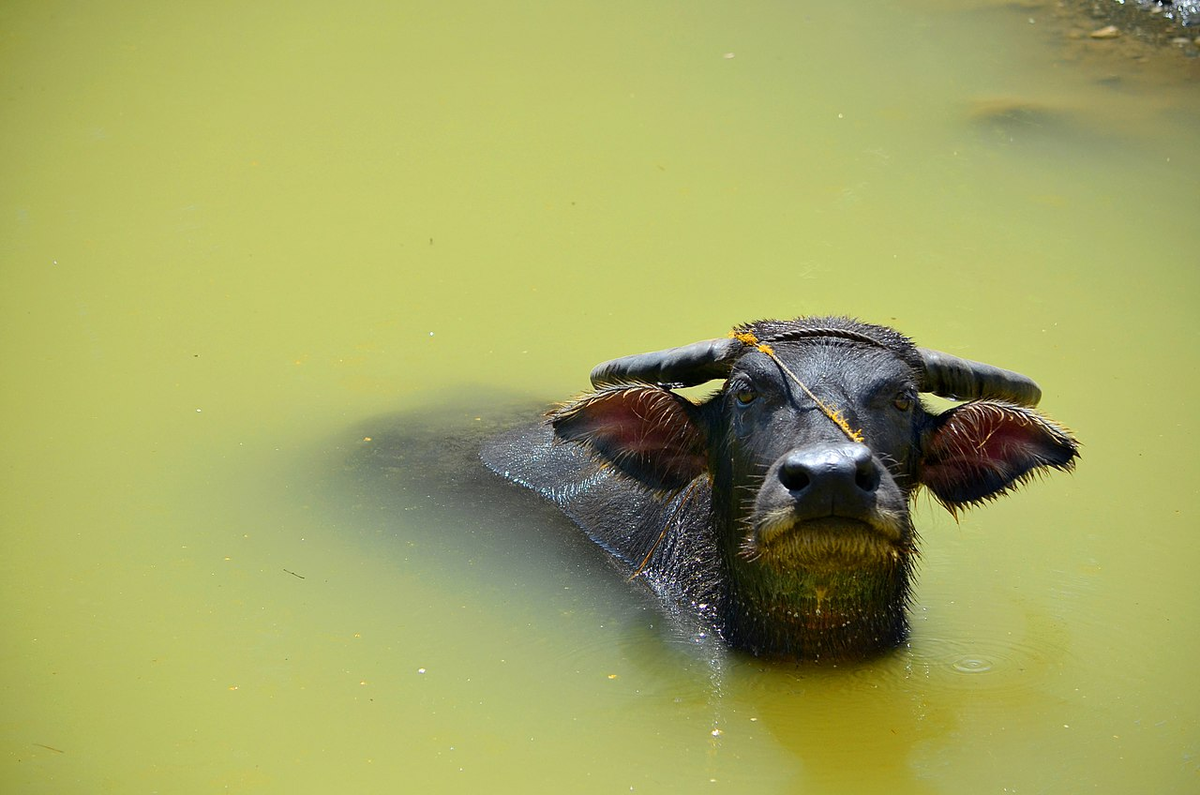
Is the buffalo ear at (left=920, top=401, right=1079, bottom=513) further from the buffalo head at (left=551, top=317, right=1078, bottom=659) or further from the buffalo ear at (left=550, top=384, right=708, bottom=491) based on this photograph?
the buffalo ear at (left=550, top=384, right=708, bottom=491)

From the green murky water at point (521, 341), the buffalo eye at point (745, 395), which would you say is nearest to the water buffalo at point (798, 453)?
the buffalo eye at point (745, 395)

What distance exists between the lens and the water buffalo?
4.34m

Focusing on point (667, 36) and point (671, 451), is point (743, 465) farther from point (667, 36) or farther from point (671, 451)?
point (667, 36)

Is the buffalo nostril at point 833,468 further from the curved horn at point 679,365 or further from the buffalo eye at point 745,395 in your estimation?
the curved horn at point 679,365

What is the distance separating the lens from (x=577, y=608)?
17.3ft


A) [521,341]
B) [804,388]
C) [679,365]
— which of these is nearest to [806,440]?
[804,388]

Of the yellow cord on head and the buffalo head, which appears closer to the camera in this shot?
the yellow cord on head

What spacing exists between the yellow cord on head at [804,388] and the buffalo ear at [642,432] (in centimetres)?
35

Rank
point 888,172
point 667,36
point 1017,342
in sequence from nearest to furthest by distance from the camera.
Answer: point 1017,342
point 888,172
point 667,36

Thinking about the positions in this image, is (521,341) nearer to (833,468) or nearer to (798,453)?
(798,453)

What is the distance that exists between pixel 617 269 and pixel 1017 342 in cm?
233

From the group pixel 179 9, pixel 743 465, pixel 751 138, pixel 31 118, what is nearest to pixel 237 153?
pixel 31 118

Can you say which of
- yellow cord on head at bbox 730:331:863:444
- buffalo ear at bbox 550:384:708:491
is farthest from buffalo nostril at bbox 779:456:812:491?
buffalo ear at bbox 550:384:708:491

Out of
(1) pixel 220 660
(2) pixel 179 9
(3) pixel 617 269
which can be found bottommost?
(1) pixel 220 660
